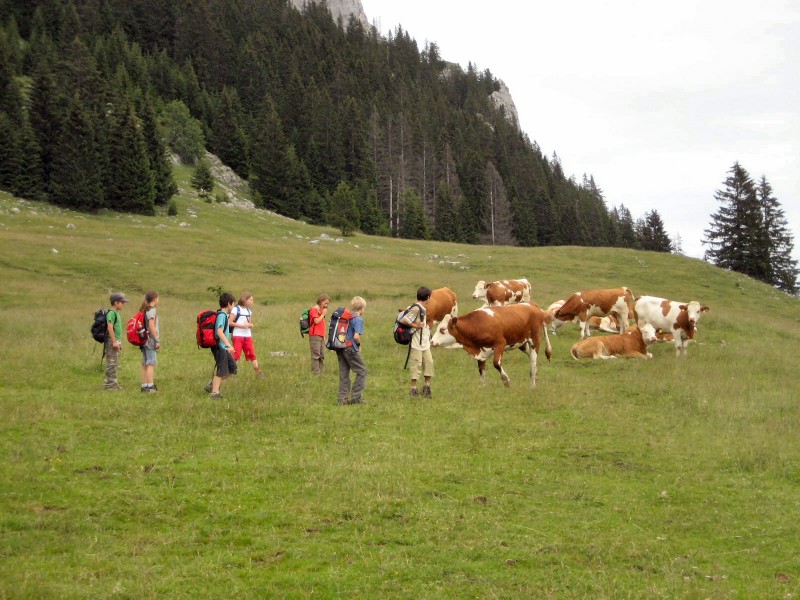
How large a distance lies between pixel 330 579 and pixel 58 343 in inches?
600

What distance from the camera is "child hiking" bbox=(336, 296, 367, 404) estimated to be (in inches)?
535

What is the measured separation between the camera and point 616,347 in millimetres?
21453

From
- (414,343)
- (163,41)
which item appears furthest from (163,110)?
(414,343)

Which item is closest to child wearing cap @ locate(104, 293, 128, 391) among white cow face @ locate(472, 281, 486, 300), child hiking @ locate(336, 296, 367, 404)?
child hiking @ locate(336, 296, 367, 404)

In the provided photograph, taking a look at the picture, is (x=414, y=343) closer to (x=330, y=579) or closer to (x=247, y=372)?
(x=247, y=372)

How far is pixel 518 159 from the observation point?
126m

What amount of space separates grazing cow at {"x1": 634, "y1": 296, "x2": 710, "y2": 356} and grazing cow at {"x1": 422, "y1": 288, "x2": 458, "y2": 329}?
6154mm

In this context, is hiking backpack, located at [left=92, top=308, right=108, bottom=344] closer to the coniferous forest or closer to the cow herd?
the cow herd

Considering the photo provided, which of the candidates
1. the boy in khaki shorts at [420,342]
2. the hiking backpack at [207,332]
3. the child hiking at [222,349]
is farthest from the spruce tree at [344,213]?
the hiking backpack at [207,332]

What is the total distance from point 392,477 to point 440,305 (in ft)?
45.4

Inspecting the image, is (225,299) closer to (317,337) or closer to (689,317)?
(317,337)

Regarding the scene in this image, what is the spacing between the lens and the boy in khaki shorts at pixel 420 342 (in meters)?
14.0

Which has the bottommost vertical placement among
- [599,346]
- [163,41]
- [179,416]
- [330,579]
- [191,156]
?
[330,579]

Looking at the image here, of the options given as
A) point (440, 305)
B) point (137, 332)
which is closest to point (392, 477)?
point (137, 332)
